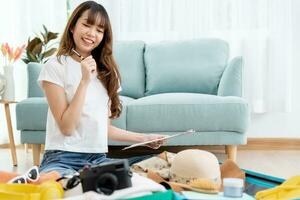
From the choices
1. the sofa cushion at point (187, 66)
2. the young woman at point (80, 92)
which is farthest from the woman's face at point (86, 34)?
the sofa cushion at point (187, 66)

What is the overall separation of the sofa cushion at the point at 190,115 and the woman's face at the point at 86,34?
98 centimetres

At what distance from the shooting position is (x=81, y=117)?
1.54 metres

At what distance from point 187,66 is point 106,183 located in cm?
203

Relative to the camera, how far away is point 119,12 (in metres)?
3.46

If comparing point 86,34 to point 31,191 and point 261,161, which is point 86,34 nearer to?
point 31,191

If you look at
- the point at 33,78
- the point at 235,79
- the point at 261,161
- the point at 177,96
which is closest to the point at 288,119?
the point at 261,161

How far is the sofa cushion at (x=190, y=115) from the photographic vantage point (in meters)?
2.51

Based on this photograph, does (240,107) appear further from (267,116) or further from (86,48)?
(86,48)

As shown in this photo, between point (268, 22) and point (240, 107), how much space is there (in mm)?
1046

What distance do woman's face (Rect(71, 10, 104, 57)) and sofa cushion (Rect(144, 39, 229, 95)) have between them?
4.78 ft

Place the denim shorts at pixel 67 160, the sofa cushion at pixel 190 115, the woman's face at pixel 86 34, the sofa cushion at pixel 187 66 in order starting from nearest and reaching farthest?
the denim shorts at pixel 67 160
the woman's face at pixel 86 34
the sofa cushion at pixel 190 115
the sofa cushion at pixel 187 66

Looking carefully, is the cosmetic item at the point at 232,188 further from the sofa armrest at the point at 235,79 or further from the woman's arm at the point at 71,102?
the sofa armrest at the point at 235,79

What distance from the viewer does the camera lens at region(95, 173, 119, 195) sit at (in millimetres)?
1076

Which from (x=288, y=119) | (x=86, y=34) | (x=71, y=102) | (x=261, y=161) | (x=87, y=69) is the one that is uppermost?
(x=86, y=34)
